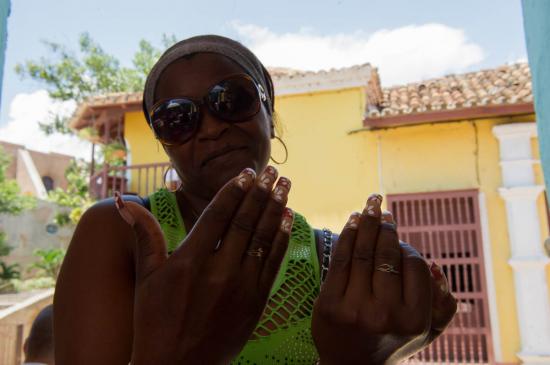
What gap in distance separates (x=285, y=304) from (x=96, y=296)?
1.37 ft

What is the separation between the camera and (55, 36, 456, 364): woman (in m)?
0.75

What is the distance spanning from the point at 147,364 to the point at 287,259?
0.51 metres

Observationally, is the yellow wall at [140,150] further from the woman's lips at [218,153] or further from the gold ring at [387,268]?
the gold ring at [387,268]

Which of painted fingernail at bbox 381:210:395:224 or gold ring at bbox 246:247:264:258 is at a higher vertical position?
painted fingernail at bbox 381:210:395:224

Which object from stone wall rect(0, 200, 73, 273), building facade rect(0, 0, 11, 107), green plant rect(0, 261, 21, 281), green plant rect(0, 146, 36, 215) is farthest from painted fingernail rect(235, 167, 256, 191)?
green plant rect(0, 146, 36, 215)

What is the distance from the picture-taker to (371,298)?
29.6 inches

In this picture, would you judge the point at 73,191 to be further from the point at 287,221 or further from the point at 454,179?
the point at 287,221

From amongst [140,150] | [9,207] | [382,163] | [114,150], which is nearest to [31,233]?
[9,207]

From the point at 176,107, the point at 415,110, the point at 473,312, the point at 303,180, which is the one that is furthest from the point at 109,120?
the point at 176,107

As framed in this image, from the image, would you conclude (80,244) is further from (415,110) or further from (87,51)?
(87,51)

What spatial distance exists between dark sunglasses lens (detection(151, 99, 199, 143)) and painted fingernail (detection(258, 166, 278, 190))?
42 cm

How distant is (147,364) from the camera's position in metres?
0.74

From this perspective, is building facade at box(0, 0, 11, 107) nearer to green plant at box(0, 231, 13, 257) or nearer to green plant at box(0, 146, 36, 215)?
green plant at box(0, 231, 13, 257)

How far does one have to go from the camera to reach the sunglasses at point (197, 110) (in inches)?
44.8
